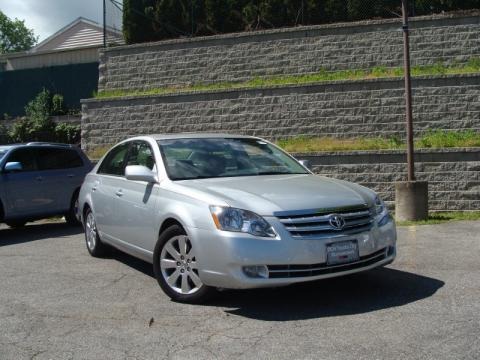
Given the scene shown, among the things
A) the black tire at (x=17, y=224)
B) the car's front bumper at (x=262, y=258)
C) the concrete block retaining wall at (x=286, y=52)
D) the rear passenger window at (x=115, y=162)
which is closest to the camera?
the car's front bumper at (x=262, y=258)

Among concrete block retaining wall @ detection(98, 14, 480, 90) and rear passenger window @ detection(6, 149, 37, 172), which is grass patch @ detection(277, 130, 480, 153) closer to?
concrete block retaining wall @ detection(98, 14, 480, 90)

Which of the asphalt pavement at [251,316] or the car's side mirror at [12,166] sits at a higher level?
the car's side mirror at [12,166]

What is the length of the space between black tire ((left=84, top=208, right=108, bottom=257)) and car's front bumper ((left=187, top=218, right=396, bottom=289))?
3.00 meters

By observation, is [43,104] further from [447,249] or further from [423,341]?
[423,341]

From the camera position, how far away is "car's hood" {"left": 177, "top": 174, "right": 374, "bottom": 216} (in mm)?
5348

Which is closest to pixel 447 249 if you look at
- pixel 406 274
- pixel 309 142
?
pixel 406 274

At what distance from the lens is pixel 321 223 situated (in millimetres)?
5316

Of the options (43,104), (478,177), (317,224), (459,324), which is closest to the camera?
(459,324)

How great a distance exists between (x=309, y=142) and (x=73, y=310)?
9.26 m

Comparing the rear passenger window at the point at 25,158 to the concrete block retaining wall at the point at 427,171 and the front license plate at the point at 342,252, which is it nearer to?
the concrete block retaining wall at the point at 427,171

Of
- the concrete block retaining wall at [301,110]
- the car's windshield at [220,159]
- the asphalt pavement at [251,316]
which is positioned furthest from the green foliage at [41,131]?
the car's windshield at [220,159]

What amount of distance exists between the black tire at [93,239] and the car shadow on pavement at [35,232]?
7.80 ft

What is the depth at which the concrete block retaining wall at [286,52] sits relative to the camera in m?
14.8

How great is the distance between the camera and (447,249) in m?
7.97
